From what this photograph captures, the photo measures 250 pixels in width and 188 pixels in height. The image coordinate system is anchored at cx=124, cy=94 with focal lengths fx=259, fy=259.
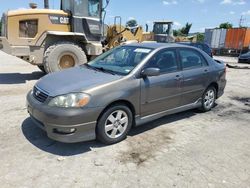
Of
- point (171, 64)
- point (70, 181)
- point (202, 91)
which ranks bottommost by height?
point (70, 181)

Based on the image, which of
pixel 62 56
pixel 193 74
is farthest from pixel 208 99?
pixel 62 56

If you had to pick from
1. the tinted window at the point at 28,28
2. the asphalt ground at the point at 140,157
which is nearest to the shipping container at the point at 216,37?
the tinted window at the point at 28,28

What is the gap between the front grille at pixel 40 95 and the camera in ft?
12.7

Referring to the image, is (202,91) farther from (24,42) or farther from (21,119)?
Result: (24,42)

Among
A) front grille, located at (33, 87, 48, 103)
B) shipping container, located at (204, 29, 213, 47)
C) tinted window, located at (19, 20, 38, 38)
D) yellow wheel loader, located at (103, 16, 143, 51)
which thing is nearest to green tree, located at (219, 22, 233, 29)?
shipping container, located at (204, 29, 213, 47)

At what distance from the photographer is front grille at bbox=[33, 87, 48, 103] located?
387 centimetres

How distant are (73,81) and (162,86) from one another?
5.27 ft

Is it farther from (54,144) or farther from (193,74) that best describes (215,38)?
(54,144)

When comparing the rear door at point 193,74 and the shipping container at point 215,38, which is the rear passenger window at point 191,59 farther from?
the shipping container at point 215,38

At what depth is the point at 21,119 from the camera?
502cm

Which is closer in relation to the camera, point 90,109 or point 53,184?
point 53,184

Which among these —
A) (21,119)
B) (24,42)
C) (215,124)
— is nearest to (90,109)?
(21,119)

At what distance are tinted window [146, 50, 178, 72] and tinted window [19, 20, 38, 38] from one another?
5.72m

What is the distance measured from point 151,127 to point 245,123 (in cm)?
209
